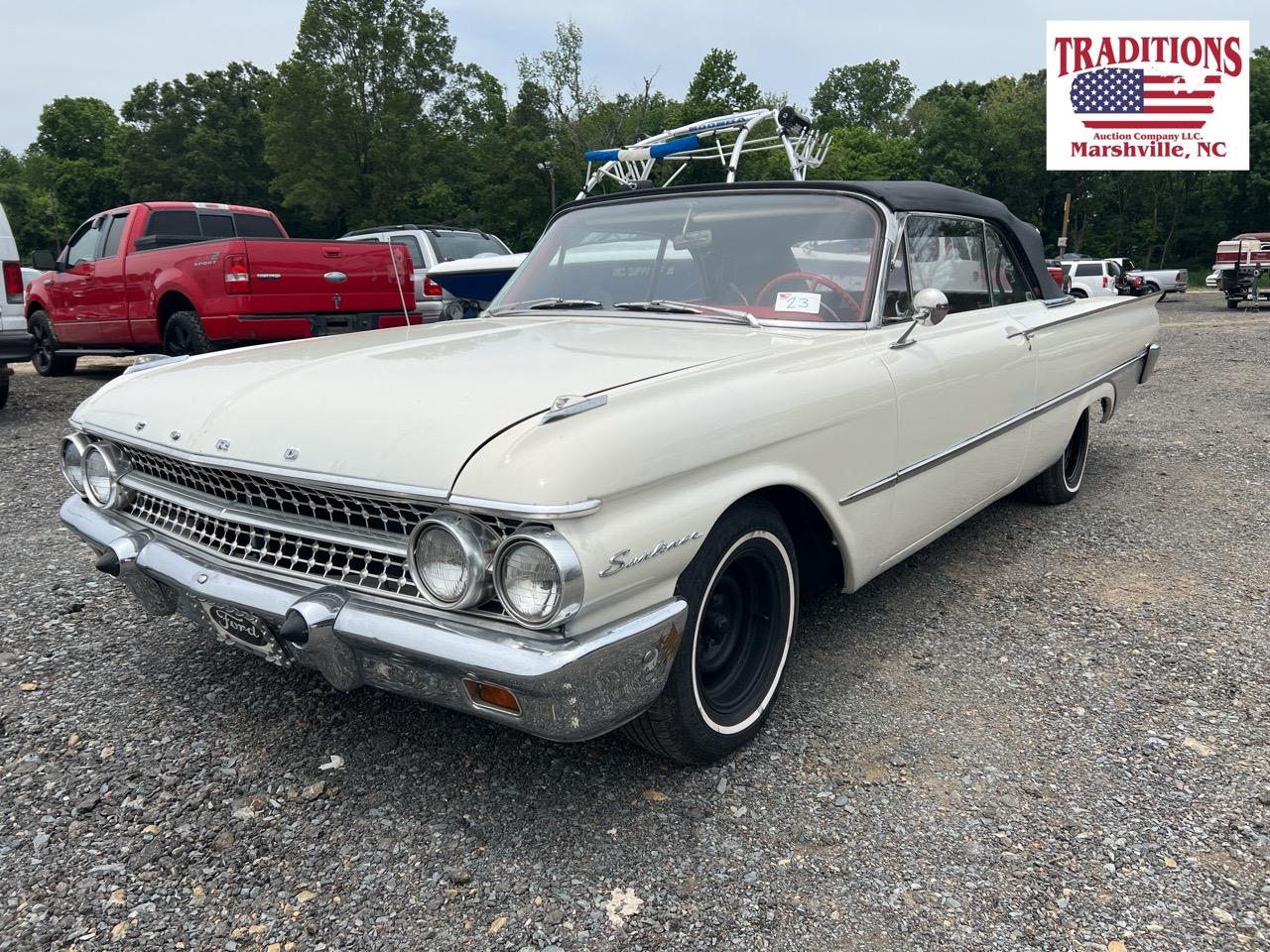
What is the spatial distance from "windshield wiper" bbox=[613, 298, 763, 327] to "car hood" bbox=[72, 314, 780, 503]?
7cm

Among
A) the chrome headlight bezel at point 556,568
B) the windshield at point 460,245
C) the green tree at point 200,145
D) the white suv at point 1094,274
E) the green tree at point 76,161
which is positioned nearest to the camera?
the chrome headlight bezel at point 556,568

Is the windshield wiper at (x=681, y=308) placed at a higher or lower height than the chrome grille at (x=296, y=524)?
higher

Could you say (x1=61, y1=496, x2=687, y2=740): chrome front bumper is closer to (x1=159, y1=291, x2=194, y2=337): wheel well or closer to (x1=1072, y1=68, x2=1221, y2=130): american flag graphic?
(x1=159, y1=291, x2=194, y2=337): wheel well

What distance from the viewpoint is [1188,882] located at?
6.51 ft

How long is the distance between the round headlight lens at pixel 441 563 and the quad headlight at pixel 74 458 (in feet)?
5.14

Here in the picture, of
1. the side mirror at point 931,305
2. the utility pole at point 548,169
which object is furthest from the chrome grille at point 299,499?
the utility pole at point 548,169

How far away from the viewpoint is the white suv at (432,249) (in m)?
9.94

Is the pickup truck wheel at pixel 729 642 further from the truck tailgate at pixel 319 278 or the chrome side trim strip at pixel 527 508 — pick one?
the truck tailgate at pixel 319 278

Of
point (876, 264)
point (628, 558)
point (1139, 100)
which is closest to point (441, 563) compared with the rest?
point (628, 558)

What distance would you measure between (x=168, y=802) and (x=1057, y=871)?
213 cm

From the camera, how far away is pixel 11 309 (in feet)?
24.5

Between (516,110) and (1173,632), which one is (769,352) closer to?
(1173,632)

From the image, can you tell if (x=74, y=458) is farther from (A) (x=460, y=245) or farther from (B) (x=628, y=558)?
(A) (x=460, y=245)

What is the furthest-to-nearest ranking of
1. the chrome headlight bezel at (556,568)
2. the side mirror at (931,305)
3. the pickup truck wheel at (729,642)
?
the side mirror at (931,305), the pickup truck wheel at (729,642), the chrome headlight bezel at (556,568)
